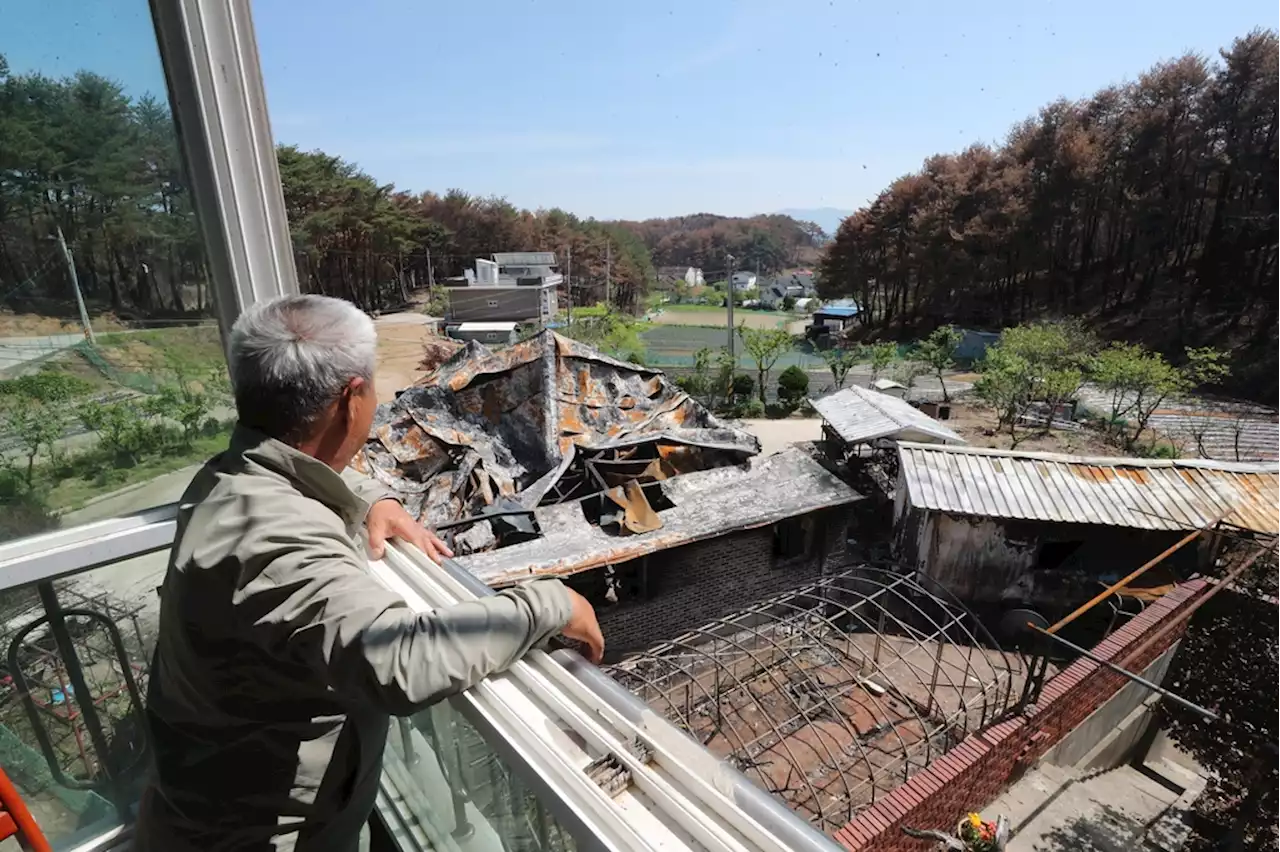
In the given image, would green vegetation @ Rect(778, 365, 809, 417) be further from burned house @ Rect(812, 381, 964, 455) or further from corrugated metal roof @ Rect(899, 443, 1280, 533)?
corrugated metal roof @ Rect(899, 443, 1280, 533)

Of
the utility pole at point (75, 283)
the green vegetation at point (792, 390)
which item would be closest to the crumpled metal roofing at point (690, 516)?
the utility pole at point (75, 283)

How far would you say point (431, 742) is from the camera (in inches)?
60.2

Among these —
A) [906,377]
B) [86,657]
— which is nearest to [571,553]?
[86,657]

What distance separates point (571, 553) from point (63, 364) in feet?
21.5

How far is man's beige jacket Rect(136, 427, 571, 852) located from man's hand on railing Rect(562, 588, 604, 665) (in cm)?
4

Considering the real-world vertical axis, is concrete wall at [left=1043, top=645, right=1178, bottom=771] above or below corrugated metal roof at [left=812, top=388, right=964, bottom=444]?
below

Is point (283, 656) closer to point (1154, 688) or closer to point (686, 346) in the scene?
point (1154, 688)

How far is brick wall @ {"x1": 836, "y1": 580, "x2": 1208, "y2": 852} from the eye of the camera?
15.3 ft

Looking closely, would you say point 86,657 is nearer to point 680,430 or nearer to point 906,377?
point 680,430

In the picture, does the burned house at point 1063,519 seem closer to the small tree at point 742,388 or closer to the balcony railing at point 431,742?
the balcony railing at point 431,742

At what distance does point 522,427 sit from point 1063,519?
28.5 ft

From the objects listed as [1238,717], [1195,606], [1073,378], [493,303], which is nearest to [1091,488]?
[1195,606]

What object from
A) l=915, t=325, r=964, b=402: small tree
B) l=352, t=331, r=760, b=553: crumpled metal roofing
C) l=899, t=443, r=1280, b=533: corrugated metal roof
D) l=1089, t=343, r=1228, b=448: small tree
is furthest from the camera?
l=915, t=325, r=964, b=402: small tree

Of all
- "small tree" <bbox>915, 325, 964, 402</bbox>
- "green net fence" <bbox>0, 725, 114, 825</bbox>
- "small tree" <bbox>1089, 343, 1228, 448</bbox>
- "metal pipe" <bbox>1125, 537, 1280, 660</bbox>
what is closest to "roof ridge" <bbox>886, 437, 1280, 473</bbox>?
"metal pipe" <bbox>1125, 537, 1280, 660</bbox>
